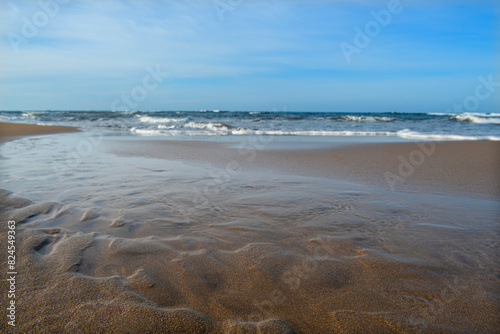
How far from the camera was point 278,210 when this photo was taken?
315 cm

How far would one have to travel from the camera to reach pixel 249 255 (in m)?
2.11

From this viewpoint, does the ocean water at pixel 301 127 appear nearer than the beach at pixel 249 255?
No

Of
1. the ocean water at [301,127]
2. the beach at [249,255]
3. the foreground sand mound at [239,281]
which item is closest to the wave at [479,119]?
the ocean water at [301,127]

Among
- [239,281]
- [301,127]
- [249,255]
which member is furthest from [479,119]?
[239,281]

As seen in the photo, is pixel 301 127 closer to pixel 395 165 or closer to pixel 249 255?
pixel 395 165

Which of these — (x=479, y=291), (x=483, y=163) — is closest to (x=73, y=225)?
(x=479, y=291)

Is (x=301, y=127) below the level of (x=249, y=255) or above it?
below

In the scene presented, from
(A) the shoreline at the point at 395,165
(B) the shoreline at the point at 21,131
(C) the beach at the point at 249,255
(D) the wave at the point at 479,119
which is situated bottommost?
(B) the shoreline at the point at 21,131

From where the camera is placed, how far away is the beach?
148cm

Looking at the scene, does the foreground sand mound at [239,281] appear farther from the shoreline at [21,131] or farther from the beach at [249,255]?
the shoreline at [21,131]

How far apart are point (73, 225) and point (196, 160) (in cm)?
397

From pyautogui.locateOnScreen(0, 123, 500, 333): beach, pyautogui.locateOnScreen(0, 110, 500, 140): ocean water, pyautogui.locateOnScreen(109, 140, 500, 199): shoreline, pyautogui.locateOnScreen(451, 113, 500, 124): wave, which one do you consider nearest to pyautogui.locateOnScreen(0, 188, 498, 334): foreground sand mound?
pyautogui.locateOnScreen(0, 123, 500, 333): beach

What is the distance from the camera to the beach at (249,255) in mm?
1479

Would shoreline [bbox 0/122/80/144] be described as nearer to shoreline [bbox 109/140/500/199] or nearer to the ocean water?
the ocean water
